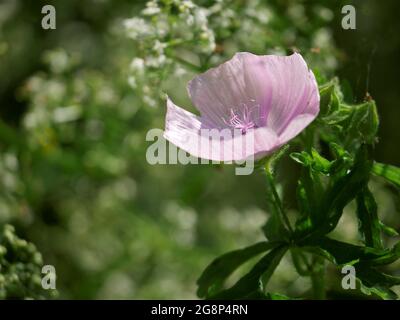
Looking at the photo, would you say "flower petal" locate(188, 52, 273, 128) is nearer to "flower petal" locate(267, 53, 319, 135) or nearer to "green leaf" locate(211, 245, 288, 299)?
"flower petal" locate(267, 53, 319, 135)

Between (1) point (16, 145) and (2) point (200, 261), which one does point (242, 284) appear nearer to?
(2) point (200, 261)

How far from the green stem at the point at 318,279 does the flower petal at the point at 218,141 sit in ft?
0.69

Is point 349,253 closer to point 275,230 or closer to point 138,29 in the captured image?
point 275,230

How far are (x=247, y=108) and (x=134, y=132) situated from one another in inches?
24.4

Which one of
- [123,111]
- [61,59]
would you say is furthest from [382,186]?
[61,59]

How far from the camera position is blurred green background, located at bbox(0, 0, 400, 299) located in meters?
1.12

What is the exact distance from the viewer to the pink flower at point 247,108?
755 millimetres

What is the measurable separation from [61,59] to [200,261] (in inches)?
17.9

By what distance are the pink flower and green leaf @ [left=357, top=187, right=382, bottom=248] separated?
12 cm

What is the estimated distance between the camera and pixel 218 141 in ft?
2.59

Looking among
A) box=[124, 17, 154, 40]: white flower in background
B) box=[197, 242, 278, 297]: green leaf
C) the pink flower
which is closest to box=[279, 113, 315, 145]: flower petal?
the pink flower

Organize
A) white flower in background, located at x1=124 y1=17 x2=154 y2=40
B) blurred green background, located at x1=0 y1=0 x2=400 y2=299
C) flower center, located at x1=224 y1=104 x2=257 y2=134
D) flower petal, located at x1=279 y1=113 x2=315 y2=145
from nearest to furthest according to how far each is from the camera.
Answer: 1. flower petal, located at x1=279 y1=113 x2=315 y2=145
2. flower center, located at x1=224 y1=104 x2=257 y2=134
3. white flower in background, located at x1=124 y1=17 x2=154 y2=40
4. blurred green background, located at x1=0 y1=0 x2=400 y2=299

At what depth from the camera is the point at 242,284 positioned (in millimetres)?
861

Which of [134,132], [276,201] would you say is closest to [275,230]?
[276,201]
